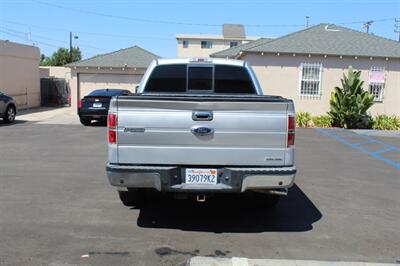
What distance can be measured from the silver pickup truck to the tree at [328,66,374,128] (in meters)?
14.6

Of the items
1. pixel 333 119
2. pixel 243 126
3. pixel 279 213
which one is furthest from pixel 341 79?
pixel 243 126

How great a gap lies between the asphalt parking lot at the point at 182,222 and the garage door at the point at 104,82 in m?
15.3

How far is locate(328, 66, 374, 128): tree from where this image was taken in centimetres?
1878

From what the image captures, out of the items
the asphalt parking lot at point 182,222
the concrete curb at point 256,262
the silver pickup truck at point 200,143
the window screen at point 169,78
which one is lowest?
the asphalt parking lot at point 182,222

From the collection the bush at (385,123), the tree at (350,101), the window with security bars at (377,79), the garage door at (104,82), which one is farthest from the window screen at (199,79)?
the garage door at (104,82)

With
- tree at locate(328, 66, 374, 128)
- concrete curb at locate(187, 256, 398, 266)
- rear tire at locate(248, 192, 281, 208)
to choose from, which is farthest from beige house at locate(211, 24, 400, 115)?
concrete curb at locate(187, 256, 398, 266)

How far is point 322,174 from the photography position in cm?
939

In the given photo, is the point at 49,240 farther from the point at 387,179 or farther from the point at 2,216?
the point at 387,179

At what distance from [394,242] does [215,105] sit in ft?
8.74

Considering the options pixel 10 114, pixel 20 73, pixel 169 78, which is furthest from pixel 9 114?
pixel 169 78

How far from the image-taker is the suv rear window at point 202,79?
7.57 metres

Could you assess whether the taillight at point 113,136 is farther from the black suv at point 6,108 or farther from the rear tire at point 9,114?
the rear tire at point 9,114

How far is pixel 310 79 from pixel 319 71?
522 mm

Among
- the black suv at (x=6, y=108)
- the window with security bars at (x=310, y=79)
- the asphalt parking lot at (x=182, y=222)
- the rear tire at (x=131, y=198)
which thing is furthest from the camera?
the window with security bars at (x=310, y=79)
